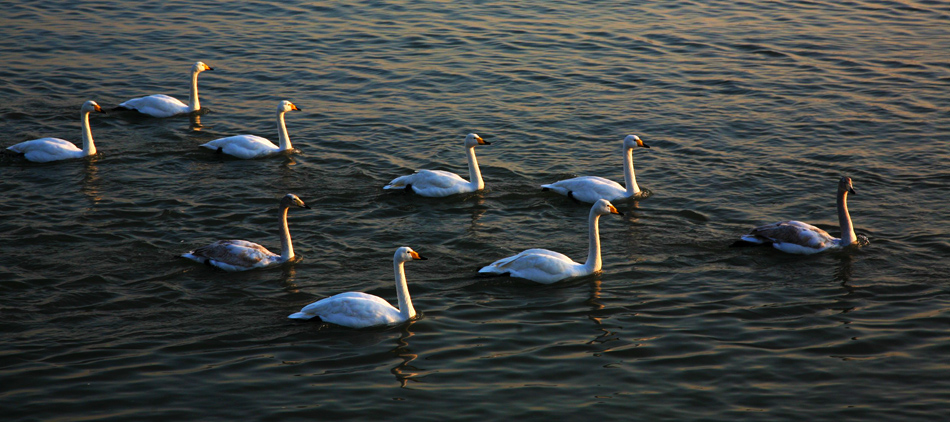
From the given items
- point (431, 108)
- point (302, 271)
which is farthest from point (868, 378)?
point (431, 108)

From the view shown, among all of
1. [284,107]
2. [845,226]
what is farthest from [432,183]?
[845,226]

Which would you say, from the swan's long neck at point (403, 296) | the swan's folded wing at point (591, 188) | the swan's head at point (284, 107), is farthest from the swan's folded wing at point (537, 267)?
the swan's head at point (284, 107)

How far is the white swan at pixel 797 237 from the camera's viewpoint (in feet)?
39.3

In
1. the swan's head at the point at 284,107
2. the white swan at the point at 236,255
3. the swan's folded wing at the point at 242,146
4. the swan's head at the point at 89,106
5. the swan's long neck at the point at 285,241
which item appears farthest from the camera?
the swan's head at the point at 284,107

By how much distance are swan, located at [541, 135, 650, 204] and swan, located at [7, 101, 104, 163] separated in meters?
7.89

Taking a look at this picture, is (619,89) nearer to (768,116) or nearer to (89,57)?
(768,116)

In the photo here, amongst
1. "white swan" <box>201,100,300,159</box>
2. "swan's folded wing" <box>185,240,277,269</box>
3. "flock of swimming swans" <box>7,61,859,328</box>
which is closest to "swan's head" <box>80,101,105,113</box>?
"flock of swimming swans" <box>7,61,859,328</box>

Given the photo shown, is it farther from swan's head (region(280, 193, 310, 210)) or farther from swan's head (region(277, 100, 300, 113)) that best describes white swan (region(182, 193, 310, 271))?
swan's head (region(277, 100, 300, 113))

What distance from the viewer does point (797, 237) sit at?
39.3ft

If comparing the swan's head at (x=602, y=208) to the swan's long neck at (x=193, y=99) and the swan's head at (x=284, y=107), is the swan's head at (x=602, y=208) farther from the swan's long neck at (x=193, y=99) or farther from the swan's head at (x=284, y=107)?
the swan's long neck at (x=193, y=99)

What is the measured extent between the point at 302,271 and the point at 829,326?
20.5 feet

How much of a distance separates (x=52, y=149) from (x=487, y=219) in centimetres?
759

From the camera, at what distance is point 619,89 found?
19.8 meters

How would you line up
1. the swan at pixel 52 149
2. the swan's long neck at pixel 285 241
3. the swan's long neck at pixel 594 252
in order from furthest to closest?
1. the swan at pixel 52 149
2. the swan's long neck at pixel 285 241
3. the swan's long neck at pixel 594 252
